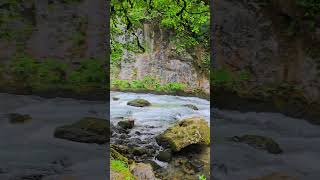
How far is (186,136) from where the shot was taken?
5.72 m

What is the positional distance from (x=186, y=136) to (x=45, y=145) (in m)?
3.05

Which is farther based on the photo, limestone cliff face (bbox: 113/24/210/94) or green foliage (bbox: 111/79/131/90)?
green foliage (bbox: 111/79/131/90)

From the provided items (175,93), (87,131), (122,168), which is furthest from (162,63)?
(87,131)

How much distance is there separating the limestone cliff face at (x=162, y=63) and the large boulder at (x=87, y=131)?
995cm

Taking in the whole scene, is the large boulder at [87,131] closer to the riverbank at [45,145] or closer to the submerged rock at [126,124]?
the riverbank at [45,145]

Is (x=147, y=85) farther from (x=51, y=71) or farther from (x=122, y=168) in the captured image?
(x=51, y=71)

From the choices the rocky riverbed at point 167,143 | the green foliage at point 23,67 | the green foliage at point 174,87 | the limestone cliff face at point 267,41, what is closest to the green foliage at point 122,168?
the rocky riverbed at point 167,143

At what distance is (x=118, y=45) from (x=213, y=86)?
159 inches

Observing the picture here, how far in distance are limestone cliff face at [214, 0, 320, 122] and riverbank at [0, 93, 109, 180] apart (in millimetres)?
1123

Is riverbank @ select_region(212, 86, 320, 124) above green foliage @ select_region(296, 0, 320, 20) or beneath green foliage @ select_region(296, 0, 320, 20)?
beneath

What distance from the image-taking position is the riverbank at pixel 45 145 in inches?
115

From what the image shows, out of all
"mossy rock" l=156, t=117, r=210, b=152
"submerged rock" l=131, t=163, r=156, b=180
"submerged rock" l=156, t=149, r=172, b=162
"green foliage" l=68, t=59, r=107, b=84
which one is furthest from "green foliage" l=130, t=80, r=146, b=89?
"green foliage" l=68, t=59, r=107, b=84

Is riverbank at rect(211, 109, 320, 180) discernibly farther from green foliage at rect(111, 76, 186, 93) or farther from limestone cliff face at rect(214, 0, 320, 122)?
green foliage at rect(111, 76, 186, 93)

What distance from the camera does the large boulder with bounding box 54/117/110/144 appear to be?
2.98 m
